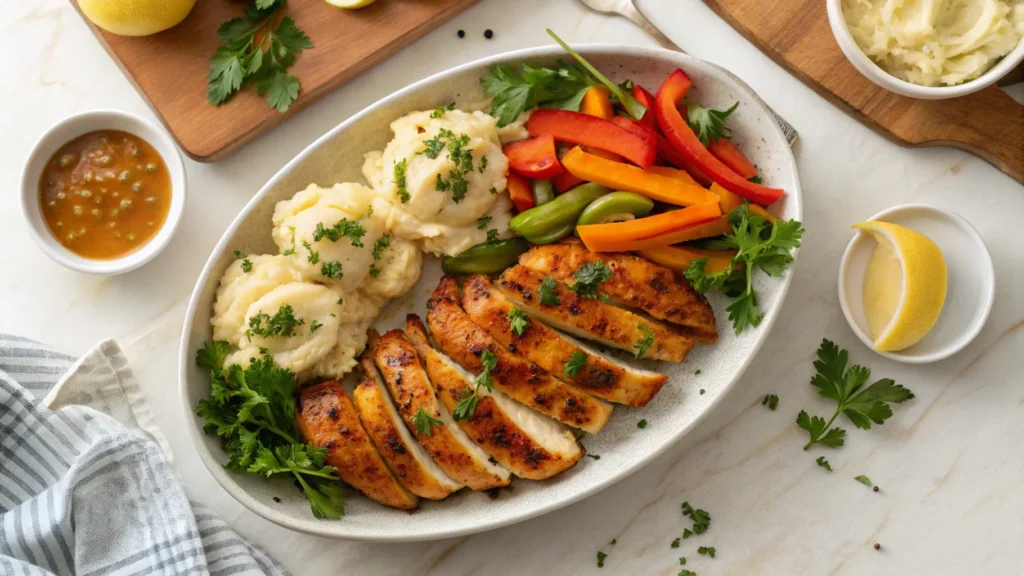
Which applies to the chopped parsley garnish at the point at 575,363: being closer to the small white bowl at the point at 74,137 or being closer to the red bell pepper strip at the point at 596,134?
the red bell pepper strip at the point at 596,134

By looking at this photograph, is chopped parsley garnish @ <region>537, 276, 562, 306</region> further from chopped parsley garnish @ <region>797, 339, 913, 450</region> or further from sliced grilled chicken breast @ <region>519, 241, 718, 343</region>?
chopped parsley garnish @ <region>797, 339, 913, 450</region>

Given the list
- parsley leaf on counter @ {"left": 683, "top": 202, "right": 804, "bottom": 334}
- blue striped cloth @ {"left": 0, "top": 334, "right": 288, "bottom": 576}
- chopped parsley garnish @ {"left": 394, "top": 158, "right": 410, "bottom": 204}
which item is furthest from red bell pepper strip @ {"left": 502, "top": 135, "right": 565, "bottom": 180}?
blue striped cloth @ {"left": 0, "top": 334, "right": 288, "bottom": 576}

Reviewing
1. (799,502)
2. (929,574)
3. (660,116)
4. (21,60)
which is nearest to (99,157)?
(21,60)

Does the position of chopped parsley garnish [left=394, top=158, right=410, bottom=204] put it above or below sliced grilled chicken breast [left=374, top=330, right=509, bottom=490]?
above

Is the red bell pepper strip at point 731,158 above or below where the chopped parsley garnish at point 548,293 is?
above

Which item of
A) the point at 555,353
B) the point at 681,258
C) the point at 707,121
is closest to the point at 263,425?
the point at 555,353

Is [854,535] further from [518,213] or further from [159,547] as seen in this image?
[159,547]

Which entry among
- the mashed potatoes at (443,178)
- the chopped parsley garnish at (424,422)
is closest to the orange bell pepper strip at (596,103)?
the mashed potatoes at (443,178)
